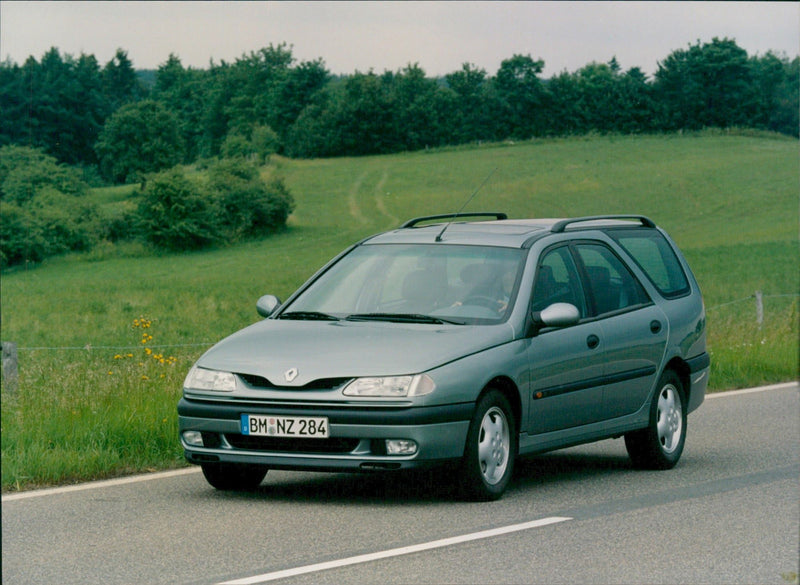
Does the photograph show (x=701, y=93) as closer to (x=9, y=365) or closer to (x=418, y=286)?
(x=9, y=365)

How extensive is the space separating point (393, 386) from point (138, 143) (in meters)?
79.5

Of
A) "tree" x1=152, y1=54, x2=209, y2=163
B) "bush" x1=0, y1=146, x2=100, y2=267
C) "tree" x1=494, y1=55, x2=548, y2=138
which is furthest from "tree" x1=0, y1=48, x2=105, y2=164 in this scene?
"tree" x1=494, y1=55, x2=548, y2=138

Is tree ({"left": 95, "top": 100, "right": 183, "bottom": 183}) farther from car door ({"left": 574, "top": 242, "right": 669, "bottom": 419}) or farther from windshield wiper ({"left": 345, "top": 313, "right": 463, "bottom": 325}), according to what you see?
windshield wiper ({"left": 345, "top": 313, "right": 463, "bottom": 325})

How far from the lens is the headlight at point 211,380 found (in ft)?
28.5

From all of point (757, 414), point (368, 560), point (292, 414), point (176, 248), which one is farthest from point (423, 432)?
point (176, 248)

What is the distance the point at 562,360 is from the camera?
31.0ft

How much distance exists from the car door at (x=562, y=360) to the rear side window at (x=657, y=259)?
108 cm

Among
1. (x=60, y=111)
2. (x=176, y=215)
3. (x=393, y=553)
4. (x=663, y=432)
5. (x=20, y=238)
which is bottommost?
(x=20, y=238)

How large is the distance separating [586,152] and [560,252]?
83.5 metres

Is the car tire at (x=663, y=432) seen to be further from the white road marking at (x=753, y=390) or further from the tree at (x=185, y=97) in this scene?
the tree at (x=185, y=97)

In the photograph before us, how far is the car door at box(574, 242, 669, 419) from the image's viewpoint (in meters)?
10.0

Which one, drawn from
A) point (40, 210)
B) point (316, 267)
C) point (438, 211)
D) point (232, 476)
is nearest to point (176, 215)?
point (40, 210)

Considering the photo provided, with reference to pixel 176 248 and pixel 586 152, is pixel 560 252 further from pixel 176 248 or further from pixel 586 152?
pixel 586 152

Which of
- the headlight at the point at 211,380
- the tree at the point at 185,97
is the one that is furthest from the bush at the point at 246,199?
the headlight at the point at 211,380
